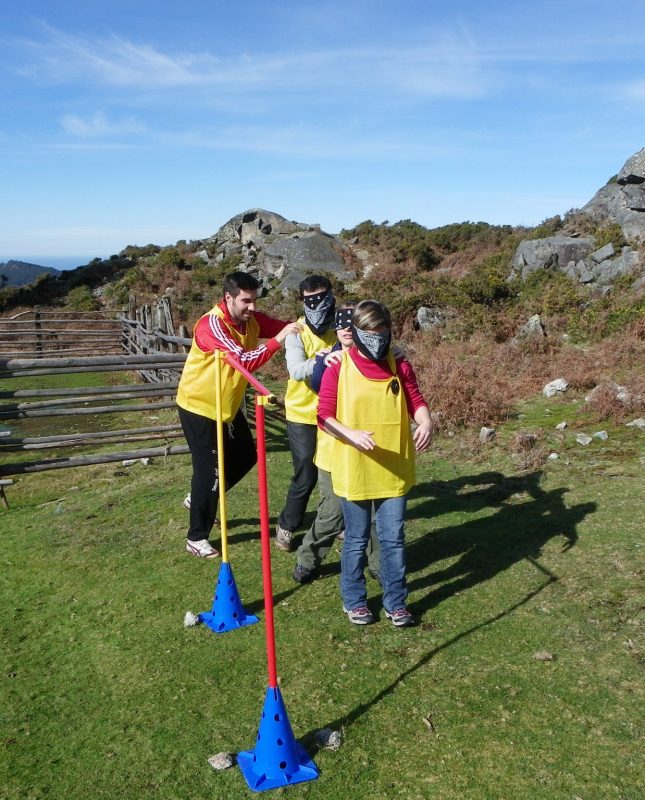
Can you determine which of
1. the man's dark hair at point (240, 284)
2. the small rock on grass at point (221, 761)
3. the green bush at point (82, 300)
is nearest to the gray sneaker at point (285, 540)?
the man's dark hair at point (240, 284)

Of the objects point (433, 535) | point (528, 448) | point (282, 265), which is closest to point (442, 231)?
point (282, 265)

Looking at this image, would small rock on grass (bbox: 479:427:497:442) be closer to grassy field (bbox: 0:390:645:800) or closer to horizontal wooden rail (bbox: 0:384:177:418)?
grassy field (bbox: 0:390:645:800)

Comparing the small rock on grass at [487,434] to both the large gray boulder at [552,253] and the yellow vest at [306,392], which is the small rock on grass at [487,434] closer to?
the yellow vest at [306,392]

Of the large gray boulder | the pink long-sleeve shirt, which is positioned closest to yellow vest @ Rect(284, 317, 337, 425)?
the pink long-sleeve shirt

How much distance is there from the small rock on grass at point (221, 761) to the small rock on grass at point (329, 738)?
1.27 ft

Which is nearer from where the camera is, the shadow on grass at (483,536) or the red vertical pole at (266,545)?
the red vertical pole at (266,545)

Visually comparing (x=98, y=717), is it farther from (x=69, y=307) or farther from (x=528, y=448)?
(x=69, y=307)

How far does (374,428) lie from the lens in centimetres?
374

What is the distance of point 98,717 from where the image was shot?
3311 mm

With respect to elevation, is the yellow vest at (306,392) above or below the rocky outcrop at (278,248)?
below

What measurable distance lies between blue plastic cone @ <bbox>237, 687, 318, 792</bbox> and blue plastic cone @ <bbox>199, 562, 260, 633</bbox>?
4.07ft

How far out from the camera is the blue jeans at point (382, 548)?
3846mm

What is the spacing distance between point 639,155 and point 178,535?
19.5 meters

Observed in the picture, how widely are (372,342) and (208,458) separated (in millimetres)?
1888
